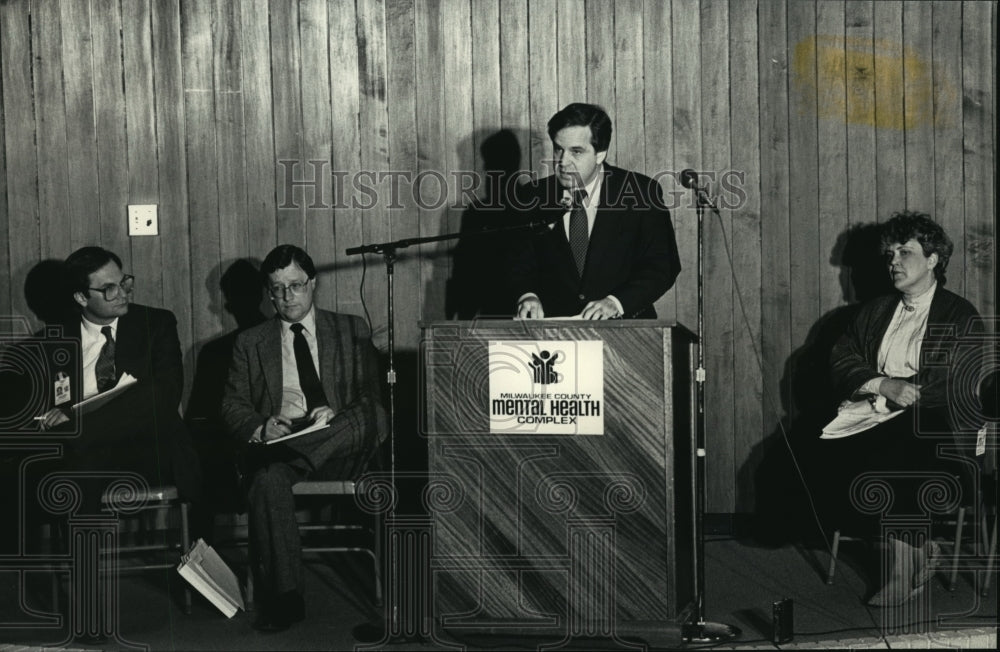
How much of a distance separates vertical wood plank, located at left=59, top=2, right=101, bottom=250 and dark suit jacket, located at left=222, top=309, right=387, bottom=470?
1.18 meters

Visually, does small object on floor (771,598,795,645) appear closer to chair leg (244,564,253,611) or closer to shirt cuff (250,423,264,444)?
chair leg (244,564,253,611)

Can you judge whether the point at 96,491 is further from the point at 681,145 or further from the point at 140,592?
the point at 681,145

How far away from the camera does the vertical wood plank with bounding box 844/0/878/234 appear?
4859 millimetres

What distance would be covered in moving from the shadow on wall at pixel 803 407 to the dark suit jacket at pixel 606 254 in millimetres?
1155

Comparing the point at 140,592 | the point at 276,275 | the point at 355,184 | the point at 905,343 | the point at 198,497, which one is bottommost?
the point at 140,592

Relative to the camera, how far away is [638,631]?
3264mm

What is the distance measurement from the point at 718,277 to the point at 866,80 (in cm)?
111

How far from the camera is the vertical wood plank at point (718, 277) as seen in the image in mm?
4855

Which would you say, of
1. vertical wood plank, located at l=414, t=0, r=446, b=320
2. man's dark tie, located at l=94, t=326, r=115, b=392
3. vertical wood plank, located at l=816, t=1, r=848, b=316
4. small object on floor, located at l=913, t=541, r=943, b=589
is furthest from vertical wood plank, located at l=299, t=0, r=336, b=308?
small object on floor, located at l=913, t=541, r=943, b=589

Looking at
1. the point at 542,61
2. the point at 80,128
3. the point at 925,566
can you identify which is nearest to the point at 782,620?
the point at 925,566

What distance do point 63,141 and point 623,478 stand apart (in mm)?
3146

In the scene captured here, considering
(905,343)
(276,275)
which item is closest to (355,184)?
(276,275)

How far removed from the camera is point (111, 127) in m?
4.90

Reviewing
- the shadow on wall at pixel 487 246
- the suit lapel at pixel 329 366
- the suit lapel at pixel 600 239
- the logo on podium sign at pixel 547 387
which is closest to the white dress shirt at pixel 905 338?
the suit lapel at pixel 600 239
